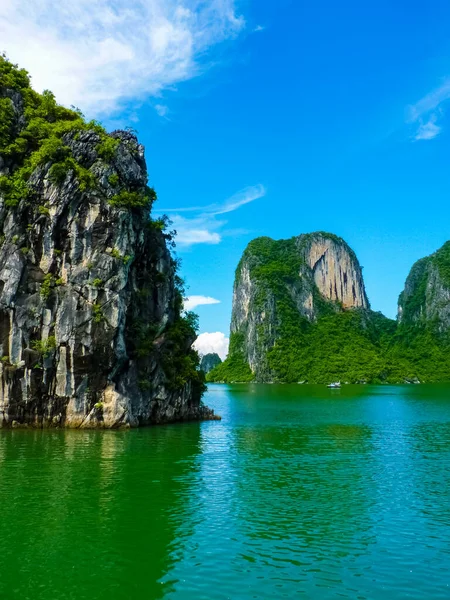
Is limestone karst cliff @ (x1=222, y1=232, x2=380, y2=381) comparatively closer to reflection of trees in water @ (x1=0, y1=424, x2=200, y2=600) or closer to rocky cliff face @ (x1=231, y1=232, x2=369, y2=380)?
rocky cliff face @ (x1=231, y1=232, x2=369, y2=380)

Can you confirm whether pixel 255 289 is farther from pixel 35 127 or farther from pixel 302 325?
pixel 35 127

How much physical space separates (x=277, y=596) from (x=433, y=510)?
9242mm

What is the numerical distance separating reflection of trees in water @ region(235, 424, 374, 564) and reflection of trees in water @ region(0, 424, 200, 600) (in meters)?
2.79

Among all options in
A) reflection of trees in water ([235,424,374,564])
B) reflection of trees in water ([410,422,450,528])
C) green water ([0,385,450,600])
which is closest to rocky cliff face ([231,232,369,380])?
reflection of trees in water ([410,422,450,528])

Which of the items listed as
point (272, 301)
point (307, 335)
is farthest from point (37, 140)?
point (307, 335)

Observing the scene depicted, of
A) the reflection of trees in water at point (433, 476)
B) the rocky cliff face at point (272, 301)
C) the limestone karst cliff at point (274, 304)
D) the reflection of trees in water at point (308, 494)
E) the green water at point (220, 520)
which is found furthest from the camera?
the rocky cliff face at point (272, 301)

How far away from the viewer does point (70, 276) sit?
38.8 meters

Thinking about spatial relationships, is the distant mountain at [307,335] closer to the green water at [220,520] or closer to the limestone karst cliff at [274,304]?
the limestone karst cliff at [274,304]

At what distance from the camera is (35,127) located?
41.9 m

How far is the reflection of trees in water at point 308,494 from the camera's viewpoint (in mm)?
15586

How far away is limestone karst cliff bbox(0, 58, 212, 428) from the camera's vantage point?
3750 centimetres

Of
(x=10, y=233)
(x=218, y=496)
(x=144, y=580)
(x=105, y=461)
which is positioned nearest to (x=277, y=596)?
(x=144, y=580)

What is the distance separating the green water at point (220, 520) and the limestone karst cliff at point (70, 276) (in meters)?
5.22

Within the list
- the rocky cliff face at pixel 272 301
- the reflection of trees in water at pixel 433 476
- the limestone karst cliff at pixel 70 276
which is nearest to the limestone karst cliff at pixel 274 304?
the rocky cliff face at pixel 272 301
